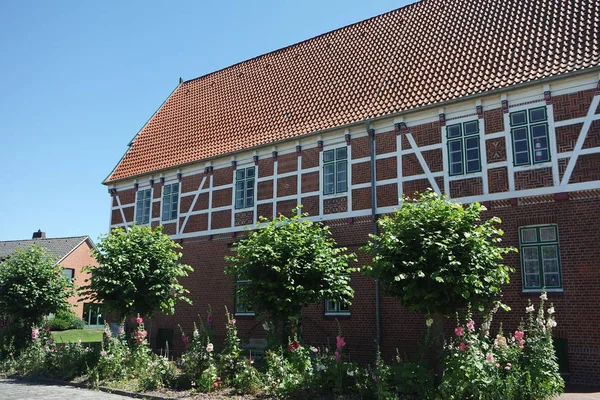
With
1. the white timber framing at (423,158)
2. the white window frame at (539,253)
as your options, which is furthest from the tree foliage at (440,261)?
the white timber framing at (423,158)

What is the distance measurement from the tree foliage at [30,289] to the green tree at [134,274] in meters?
3.26

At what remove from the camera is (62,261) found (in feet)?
137

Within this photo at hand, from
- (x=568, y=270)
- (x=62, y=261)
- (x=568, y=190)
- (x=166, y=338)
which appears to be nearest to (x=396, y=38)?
(x=568, y=190)

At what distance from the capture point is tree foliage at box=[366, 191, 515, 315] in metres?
10.4

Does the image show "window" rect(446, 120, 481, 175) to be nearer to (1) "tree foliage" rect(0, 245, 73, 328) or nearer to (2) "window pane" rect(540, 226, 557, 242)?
(2) "window pane" rect(540, 226, 557, 242)

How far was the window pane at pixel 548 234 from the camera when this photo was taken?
1347cm

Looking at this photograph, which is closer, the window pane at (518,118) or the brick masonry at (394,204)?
the brick masonry at (394,204)

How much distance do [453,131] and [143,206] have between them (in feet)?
45.0

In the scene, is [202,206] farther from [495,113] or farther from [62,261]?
[62,261]

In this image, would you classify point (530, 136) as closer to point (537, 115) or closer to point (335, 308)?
point (537, 115)

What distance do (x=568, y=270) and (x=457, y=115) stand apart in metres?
5.04

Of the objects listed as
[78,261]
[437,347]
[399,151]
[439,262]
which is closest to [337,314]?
[399,151]

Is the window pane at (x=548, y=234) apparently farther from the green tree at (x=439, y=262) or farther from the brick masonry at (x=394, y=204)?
the green tree at (x=439, y=262)

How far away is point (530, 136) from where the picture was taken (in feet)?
46.2
